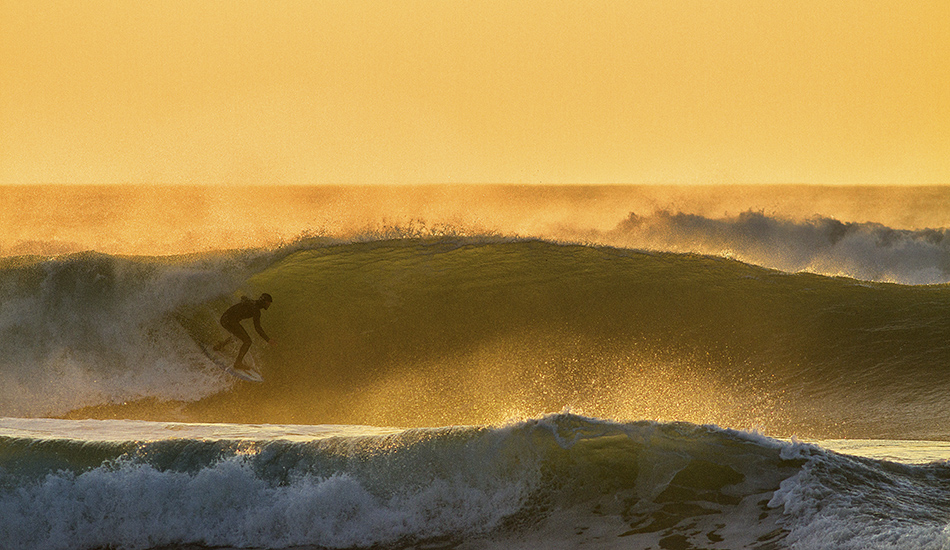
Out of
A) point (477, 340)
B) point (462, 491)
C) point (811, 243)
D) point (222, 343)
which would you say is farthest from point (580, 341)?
point (811, 243)

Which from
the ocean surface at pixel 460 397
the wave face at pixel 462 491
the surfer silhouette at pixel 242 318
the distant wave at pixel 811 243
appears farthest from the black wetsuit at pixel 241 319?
the distant wave at pixel 811 243

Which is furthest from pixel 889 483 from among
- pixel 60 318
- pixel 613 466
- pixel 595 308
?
pixel 60 318

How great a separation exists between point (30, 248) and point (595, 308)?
839 centimetres

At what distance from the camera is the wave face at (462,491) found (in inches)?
195

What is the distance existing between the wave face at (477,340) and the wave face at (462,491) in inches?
94.4

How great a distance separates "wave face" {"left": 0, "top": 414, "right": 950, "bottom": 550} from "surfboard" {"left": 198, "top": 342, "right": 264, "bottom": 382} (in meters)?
3.98

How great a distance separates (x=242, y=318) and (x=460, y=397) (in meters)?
2.87

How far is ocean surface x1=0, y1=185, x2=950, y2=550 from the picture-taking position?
511 centimetres

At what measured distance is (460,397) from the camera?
29.2 ft

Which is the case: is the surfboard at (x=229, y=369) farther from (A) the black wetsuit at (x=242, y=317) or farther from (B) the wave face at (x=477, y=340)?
(A) the black wetsuit at (x=242, y=317)

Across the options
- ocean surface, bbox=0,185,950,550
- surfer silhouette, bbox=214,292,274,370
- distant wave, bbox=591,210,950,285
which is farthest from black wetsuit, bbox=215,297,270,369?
distant wave, bbox=591,210,950,285

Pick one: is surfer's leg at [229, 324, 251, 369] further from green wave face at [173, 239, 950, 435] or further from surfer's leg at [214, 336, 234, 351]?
green wave face at [173, 239, 950, 435]

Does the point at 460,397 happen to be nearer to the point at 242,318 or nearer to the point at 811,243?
the point at 242,318

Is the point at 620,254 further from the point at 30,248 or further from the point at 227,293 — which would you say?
the point at 30,248
